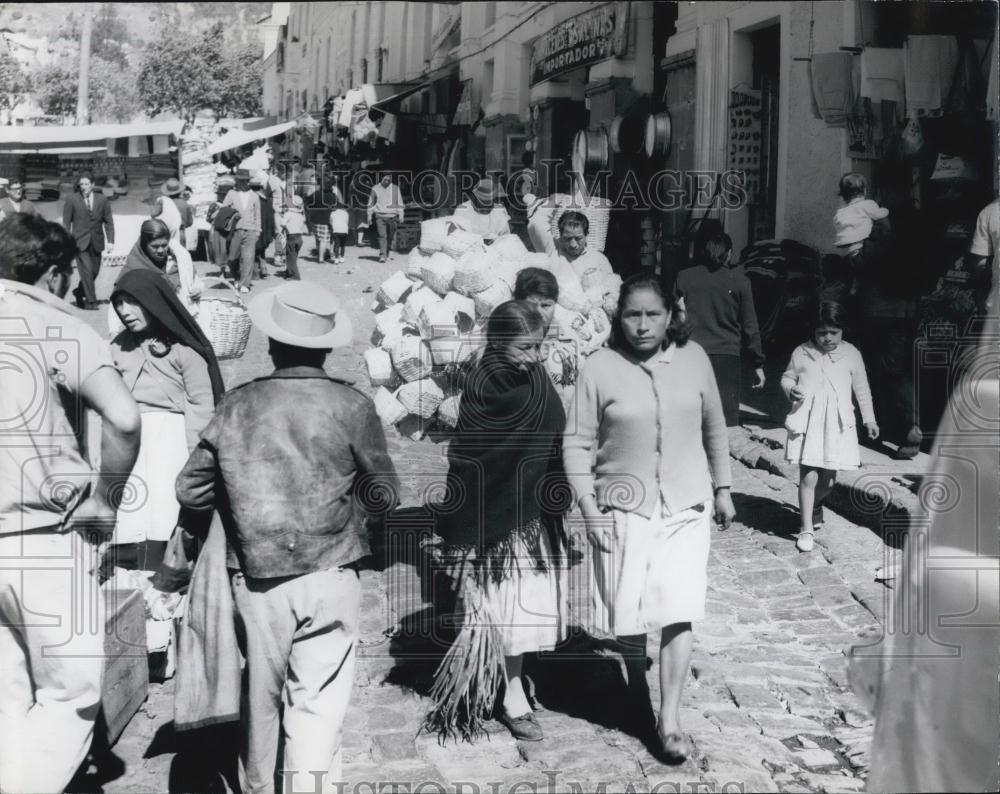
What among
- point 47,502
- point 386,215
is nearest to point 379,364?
point 47,502

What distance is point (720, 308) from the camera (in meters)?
6.97

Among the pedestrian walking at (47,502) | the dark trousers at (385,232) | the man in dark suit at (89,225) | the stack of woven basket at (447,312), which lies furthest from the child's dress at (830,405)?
the man in dark suit at (89,225)

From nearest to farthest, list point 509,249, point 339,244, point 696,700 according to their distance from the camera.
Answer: point 696,700
point 509,249
point 339,244

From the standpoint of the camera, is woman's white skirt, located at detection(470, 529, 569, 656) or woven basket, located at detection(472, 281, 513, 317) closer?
woman's white skirt, located at detection(470, 529, 569, 656)

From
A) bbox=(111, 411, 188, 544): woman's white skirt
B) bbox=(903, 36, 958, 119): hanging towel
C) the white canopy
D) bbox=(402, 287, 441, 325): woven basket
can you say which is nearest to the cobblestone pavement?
bbox=(111, 411, 188, 544): woman's white skirt

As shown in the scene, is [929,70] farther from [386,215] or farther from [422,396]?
[386,215]

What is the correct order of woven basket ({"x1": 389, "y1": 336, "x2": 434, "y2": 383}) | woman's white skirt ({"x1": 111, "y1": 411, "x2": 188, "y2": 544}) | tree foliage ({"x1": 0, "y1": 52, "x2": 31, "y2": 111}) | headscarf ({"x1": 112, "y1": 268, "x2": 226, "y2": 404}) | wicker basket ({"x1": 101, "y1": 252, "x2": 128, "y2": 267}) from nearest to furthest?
headscarf ({"x1": 112, "y1": 268, "x2": 226, "y2": 404})
woman's white skirt ({"x1": 111, "y1": 411, "x2": 188, "y2": 544})
tree foliage ({"x1": 0, "y1": 52, "x2": 31, "y2": 111})
woven basket ({"x1": 389, "y1": 336, "x2": 434, "y2": 383})
wicker basket ({"x1": 101, "y1": 252, "x2": 128, "y2": 267})

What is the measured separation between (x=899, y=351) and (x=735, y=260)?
7.72 feet

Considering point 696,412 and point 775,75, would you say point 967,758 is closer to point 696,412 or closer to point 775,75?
point 696,412

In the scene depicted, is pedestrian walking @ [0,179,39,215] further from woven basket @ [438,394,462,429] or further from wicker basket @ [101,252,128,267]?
woven basket @ [438,394,462,429]

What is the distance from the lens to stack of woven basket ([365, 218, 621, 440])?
21.0 ft

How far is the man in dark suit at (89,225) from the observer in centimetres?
1113

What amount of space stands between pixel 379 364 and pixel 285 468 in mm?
3254

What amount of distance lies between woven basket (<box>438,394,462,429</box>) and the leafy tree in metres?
3.04
